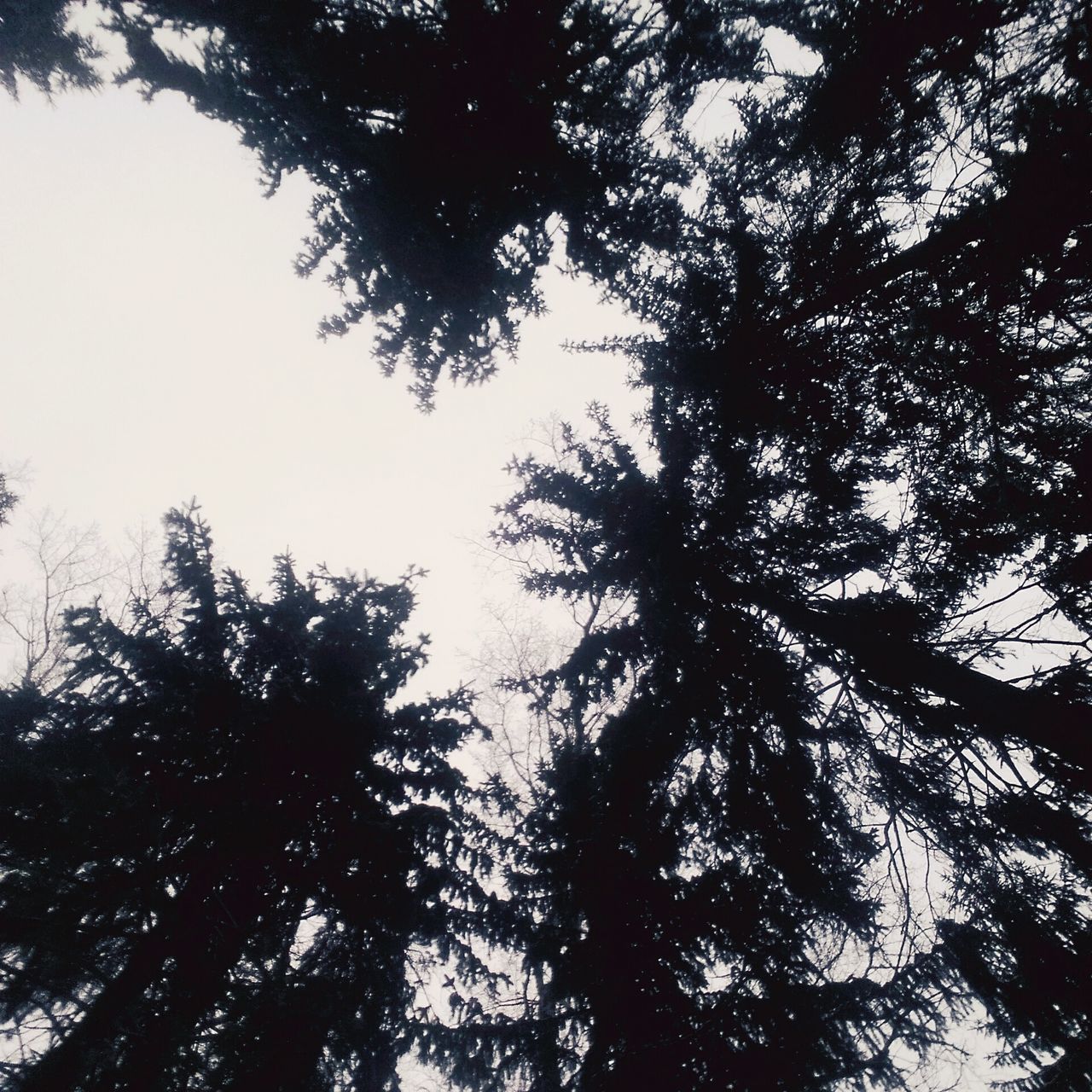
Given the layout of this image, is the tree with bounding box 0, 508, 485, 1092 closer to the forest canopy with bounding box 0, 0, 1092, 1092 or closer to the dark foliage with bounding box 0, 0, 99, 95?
the forest canopy with bounding box 0, 0, 1092, 1092

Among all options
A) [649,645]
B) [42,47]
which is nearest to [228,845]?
[649,645]

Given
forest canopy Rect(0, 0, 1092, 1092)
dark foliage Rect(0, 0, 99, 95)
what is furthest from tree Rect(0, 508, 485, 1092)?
dark foliage Rect(0, 0, 99, 95)

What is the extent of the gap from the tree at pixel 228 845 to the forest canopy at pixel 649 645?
43mm

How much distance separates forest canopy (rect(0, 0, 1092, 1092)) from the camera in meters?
3.91

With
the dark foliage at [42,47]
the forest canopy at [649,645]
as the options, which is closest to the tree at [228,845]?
the forest canopy at [649,645]

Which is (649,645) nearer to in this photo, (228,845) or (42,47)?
(228,845)

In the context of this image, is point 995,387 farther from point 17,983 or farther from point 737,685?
point 17,983

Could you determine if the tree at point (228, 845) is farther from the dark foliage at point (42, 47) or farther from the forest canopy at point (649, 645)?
the dark foliage at point (42, 47)

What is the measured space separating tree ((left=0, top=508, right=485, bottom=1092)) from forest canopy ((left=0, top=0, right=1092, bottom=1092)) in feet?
0.14

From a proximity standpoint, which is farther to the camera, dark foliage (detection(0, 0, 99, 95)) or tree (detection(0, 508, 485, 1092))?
dark foliage (detection(0, 0, 99, 95))

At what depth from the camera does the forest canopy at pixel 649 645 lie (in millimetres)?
3914

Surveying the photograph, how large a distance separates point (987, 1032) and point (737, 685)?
25.7ft

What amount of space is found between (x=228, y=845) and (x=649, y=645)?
16.4 feet

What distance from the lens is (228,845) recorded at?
504 centimetres
